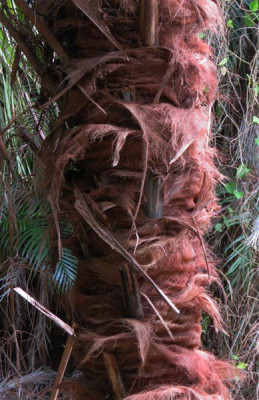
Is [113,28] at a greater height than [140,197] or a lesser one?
greater

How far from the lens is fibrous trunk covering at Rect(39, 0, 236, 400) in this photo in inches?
25.6

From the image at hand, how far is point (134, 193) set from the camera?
0.67 meters

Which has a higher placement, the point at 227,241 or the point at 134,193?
the point at 134,193

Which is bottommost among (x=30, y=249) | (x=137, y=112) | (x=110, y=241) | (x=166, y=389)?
(x=30, y=249)

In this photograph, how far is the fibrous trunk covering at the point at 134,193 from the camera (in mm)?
649

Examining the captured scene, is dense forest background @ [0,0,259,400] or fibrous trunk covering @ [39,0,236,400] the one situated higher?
fibrous trunk covering @ [39,0,236,400]

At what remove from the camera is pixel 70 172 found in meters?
0.69

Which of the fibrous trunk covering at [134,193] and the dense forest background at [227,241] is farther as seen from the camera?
the dense forest background at [227,241]

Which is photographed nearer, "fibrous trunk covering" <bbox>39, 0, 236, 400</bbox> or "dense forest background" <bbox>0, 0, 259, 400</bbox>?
"fibrous trunk covering" <bbox>39, 0, 236, 400</bbox>

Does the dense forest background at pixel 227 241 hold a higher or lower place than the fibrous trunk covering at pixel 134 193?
lower

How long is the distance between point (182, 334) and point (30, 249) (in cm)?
97

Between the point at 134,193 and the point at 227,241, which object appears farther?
the point at 227,241

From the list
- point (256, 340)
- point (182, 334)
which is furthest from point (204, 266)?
point (256, 340)

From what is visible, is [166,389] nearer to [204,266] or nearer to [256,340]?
[204,266]
